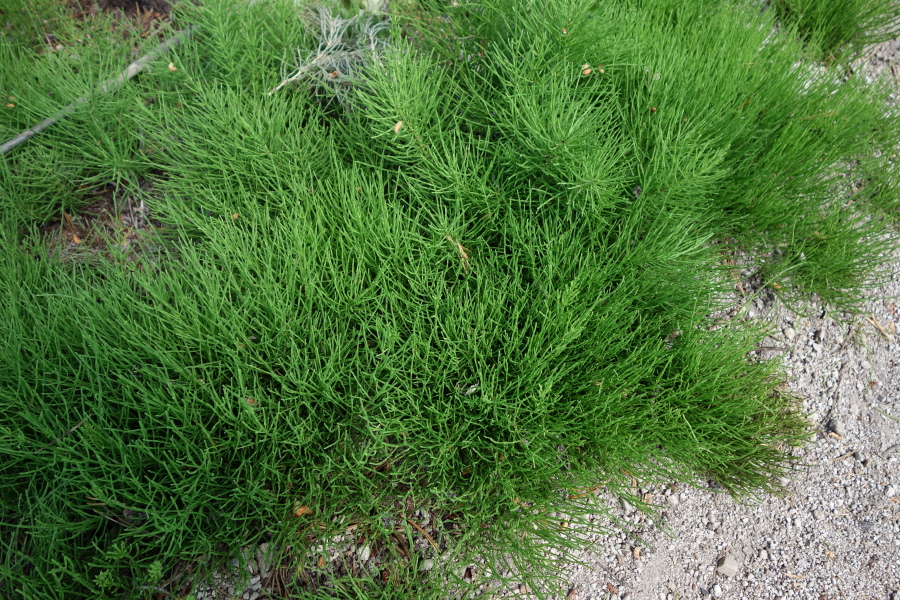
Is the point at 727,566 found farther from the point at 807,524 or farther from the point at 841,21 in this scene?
the point at 841,21

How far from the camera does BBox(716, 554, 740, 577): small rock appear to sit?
1.65 meters

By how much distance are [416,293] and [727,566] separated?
4.28 ft

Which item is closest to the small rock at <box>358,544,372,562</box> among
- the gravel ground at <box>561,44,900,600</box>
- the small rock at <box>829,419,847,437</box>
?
the gravel ground at <box>561,44,900,600</box>

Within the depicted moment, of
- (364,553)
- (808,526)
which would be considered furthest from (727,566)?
(364,553)

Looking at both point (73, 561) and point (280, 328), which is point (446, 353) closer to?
point (280, 328)

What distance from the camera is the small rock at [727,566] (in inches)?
65.1

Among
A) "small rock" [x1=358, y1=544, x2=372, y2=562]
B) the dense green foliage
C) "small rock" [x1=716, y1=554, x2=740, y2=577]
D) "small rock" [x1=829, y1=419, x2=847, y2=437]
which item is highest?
the dense green foliage

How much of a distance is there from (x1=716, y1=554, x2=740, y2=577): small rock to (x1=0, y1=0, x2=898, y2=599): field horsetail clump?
0.24 metres

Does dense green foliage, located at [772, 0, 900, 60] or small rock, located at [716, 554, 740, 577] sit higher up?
dense green foliage, located at [772, 0, 900, 60]

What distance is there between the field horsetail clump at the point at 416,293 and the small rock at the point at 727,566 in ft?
0.77

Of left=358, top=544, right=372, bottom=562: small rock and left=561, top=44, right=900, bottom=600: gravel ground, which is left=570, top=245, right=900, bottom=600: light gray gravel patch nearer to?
left=561, top=44, right=900, bottom=600: gravel ground

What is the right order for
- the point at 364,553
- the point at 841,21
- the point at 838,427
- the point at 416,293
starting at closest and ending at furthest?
the point at 364,553 < the point at 416,293 < the point at 838,427 < the point at 841,21

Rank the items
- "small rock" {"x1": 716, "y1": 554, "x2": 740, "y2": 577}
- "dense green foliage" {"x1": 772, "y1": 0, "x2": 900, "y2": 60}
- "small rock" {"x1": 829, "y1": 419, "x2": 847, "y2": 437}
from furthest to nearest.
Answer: "dense green foliage" {"x1": 772, "y1": 0, "x2": 900, "y2": 60} → "small rock" {"x1": 829, "y1": 419, "x2": 847, "y2": 437} → "small rock" {"x1": 716, "y1": 554, "x2": 740, "y2": 577}

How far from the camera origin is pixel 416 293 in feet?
5.59
